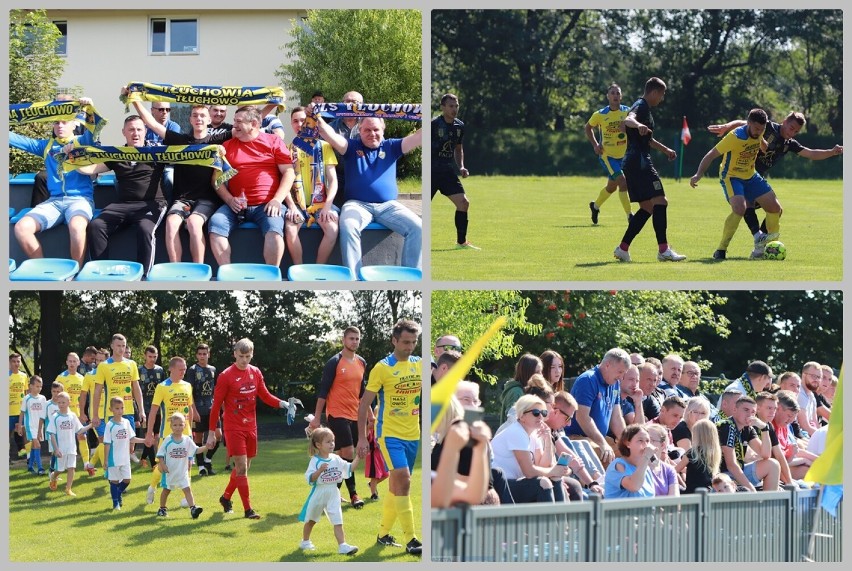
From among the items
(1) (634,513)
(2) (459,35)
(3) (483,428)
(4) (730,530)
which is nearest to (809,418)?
(4) (730,530)

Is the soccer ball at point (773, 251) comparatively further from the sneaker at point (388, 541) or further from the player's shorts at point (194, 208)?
the player's shorts at point (194, 208)

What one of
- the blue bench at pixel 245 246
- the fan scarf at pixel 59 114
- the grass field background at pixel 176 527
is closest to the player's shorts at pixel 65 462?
the grass field background at pixel 176 527

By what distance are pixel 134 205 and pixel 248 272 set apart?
3.61 feet

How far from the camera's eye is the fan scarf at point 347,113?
791cm

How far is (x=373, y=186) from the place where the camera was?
8039 millimetres

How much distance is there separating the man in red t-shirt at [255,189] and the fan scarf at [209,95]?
0.15 metres

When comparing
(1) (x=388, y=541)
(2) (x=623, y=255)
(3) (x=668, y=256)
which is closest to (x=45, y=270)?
(1) (x=388, y=541)

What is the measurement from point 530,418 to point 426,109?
2301 mm

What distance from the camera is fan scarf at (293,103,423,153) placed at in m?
7.91

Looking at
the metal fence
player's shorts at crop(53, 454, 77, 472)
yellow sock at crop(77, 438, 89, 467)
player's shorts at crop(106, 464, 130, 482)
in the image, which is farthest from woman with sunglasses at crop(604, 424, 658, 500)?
yellow sock at crop(77, 438, 89, 467)

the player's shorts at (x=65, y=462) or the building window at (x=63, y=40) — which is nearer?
the player's shorts at (x=65, y=462)

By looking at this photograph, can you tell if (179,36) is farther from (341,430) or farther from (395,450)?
(395,450)

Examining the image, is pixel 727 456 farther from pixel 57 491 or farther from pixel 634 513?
pixel 57 491

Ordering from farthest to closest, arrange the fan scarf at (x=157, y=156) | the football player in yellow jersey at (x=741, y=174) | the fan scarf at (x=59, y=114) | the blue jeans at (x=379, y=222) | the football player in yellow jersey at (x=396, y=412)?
1. the football player in yellow jersey at (x=741, y=174)
2. the fan scarf at (x=59, y=114)
3. the fan scarf at (x=157, y=156)
4. the blue jeans at (x=379, y=222)
5. the football player in yellow jersey at (x=396, y=412)
